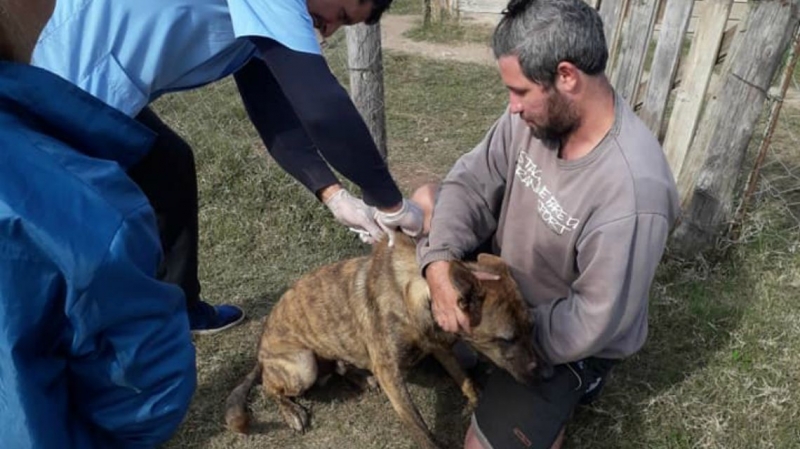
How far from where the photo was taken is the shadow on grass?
3.44 metres

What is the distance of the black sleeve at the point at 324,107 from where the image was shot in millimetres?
2600

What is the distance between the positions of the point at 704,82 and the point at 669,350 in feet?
4.86

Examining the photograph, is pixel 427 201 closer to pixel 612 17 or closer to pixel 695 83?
pixel 695 83

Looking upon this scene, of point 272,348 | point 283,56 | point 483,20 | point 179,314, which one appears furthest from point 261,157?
point 483,20

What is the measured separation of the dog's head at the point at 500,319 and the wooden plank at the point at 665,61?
191 cm

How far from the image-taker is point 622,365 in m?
3.76

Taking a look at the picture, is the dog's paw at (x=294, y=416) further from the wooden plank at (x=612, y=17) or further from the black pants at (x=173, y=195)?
the wooden plank at (x=612, y=17)

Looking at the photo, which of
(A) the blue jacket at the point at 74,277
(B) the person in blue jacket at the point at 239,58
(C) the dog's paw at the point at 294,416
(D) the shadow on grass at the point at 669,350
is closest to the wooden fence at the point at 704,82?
(D) the shadow on grass at the point at 669,350

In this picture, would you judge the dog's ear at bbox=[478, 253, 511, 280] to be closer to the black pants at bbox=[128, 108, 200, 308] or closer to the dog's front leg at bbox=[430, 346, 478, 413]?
the dog's front leg at bbox=[430, 346, 478, 413]

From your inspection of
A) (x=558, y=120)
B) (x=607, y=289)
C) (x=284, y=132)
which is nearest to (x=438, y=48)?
(x=284, y=132)

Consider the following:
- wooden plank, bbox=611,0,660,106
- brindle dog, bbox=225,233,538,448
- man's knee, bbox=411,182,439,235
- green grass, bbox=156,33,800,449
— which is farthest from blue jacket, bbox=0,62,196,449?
wooden plank, bbox=611,0,660,106

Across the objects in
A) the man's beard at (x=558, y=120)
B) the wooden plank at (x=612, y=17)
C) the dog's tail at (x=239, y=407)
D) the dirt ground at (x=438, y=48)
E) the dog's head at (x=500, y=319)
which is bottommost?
the dirt ground at (x=438, y=48)

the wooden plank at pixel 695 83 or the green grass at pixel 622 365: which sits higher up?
the wooden plank at pixel 695 83

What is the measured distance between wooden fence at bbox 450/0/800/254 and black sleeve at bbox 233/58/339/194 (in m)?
2.06
